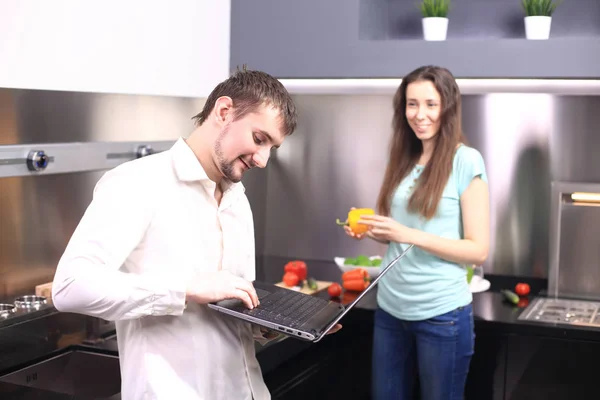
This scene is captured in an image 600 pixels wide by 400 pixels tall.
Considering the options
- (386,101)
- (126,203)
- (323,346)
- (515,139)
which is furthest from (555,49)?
(126,203)

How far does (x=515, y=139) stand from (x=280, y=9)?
1.11 metres

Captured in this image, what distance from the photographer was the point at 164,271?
1.44m

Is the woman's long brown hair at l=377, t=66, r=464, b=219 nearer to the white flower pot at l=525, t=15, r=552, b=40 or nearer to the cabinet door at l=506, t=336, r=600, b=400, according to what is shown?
A: the cabinet door at l=506, t=336, r=600, b=400

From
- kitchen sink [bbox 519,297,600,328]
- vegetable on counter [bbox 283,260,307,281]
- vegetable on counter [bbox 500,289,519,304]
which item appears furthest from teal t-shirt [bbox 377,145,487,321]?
vegetable on counter [bbox 283,260,307,281]

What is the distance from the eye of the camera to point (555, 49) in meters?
3.06

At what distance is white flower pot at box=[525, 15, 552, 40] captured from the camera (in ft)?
10.2

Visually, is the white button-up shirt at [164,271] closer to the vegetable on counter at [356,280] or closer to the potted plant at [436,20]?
the vegetable on counter at [356,280]

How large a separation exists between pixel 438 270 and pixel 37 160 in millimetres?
1155

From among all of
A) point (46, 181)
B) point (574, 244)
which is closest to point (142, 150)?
point (46, 181)

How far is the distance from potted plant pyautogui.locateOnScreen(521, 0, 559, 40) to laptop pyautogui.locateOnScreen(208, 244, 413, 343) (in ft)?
6.35

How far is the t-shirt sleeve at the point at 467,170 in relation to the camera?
7.73 ft

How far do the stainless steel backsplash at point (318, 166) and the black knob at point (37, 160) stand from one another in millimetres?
138

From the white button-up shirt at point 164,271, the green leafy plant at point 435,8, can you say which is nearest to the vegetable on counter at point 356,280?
the green leafy plant at point 435,8

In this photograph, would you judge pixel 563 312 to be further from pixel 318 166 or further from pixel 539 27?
pixel 318 166
